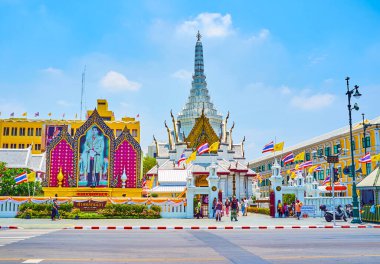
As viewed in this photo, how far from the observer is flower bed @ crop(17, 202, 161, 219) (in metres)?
28.8

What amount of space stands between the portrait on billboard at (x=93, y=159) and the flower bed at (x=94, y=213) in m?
9.93

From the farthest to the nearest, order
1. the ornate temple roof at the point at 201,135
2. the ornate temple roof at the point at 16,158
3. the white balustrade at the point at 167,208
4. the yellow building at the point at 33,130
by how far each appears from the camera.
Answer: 1. the yellow building at the point at 33,130
2. the ornate temple roof at the point at 201,135
3. the ornate temple roof at the point at 16,158
4. the white balustrade at the point at 167,208

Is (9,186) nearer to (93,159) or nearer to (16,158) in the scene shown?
(93,159)

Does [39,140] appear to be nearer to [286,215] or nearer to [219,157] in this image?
[219,157]

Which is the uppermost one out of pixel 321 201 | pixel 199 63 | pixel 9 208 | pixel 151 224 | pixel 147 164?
A: pixel 199 63

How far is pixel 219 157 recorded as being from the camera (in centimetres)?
6259

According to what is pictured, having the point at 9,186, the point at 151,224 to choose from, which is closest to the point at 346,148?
the point at 151,224

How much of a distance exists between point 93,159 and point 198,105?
37624mm

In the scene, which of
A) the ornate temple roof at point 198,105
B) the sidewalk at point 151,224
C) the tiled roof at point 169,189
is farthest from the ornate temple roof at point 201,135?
the sidewalk at point 151,224

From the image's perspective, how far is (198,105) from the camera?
74.9 m

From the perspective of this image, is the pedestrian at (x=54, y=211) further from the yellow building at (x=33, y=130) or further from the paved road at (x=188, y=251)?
the yellow building at (x=33, y=130)

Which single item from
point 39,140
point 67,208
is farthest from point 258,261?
point 39,140

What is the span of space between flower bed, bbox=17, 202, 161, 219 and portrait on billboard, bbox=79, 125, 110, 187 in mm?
9927

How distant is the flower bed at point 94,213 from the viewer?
28.8 metres
